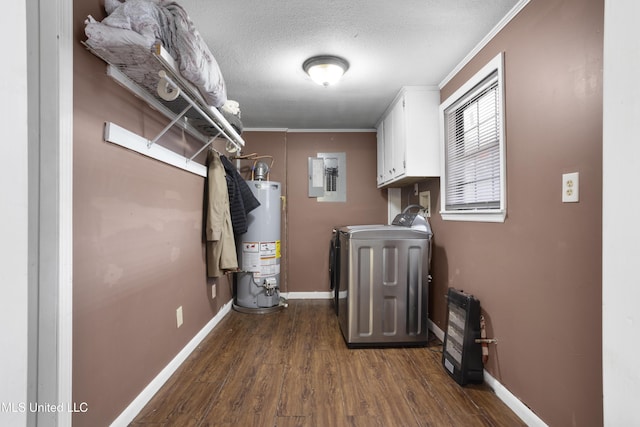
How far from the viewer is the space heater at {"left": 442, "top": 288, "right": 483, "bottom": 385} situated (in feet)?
6.08

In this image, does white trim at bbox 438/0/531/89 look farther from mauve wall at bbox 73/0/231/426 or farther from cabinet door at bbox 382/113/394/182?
mauve wall at bbox 73/0/231/426

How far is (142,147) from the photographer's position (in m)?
1.58

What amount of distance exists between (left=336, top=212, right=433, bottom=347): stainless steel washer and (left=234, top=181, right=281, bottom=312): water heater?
3.98 feet

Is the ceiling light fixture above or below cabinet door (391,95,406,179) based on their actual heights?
above

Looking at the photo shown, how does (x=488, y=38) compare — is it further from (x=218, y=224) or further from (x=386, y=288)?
(x=218, y=224)

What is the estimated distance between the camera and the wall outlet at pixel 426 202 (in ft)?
9.54

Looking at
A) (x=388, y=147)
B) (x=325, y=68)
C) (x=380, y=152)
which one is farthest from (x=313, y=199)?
(x=325, y=68)

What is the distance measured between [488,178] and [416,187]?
138 centimetres

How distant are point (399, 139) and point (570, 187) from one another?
169 centimetres

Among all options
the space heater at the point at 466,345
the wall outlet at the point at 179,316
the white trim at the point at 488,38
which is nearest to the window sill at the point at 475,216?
the space heater at the point at 466,345

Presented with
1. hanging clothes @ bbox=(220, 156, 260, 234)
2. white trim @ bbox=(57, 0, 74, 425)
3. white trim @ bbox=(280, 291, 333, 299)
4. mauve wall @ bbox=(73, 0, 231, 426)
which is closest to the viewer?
white trim @ bbox=(57, 0, 74, 425)

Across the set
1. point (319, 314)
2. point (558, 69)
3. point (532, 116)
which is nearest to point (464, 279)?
point (532, 116)

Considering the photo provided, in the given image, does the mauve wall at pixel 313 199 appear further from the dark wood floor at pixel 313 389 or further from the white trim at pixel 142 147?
the white trim at pixel 142 147

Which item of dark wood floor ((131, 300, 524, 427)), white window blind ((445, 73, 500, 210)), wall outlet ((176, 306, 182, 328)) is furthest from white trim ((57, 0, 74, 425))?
white window blind ((445, 73, 500, 210))
